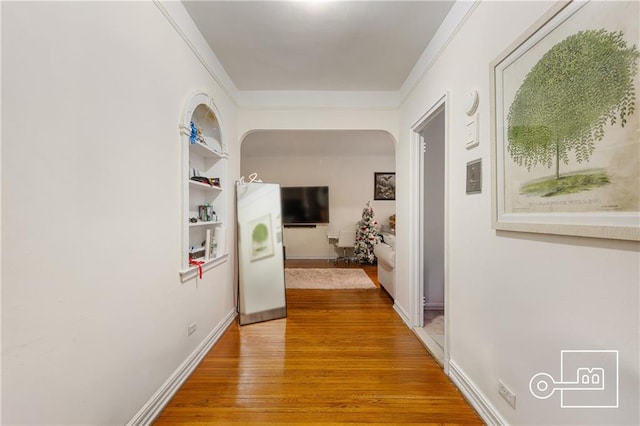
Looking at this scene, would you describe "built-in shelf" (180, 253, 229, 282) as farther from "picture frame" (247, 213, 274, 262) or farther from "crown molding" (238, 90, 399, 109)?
"crown molding" (238, 90, 399, 109)

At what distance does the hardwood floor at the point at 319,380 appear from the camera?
1.69m

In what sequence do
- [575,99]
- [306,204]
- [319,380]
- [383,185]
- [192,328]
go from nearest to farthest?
[575,99] < [319,380] < [192,328] < [306,204] < [383,185]

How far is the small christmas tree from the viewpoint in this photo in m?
6.39

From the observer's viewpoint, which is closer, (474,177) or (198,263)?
(474,177)

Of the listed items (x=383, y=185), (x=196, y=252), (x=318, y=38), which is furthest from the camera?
(x=383, y=185)

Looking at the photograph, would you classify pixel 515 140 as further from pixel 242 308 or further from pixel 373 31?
pixel 242 308

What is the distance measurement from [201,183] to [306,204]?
469 cm

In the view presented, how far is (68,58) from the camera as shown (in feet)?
3.65

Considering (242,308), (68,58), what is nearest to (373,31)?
(68,58)

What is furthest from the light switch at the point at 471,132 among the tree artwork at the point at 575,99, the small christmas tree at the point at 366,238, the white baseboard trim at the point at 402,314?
the small christmas tree at the point at 366,238

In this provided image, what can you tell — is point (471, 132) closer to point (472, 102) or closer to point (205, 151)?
point (472, 102)

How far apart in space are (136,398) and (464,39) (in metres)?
3.01

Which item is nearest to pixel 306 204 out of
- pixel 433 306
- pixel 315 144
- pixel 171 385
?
pixel 315 144

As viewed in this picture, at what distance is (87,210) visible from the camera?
120 cm
